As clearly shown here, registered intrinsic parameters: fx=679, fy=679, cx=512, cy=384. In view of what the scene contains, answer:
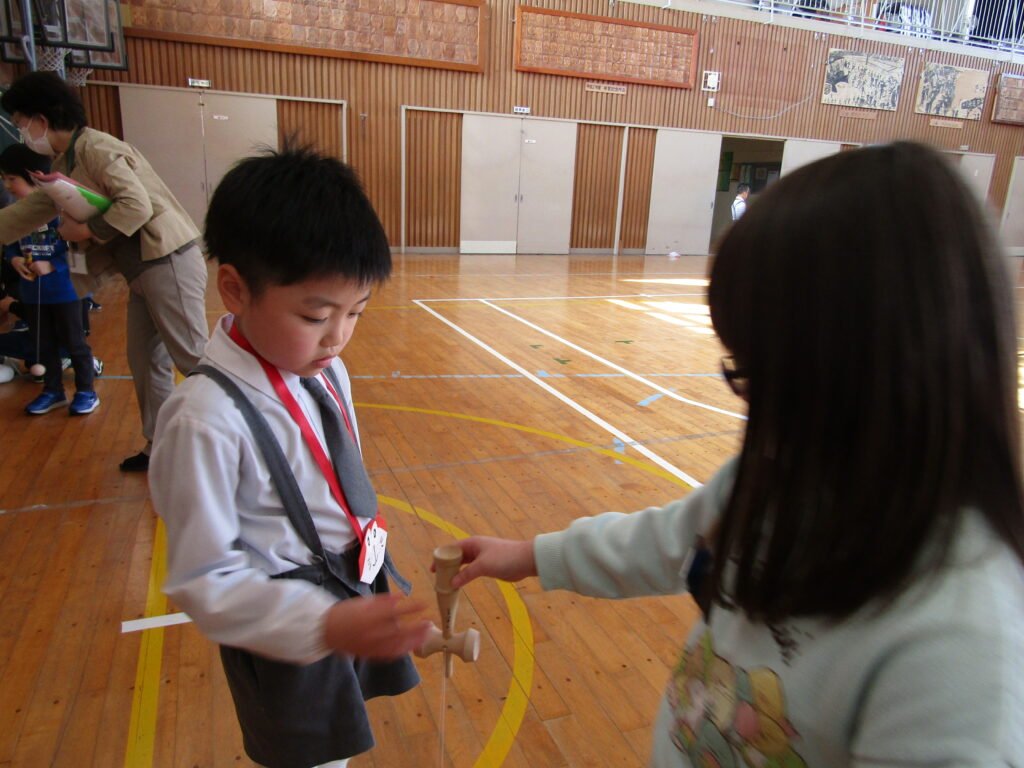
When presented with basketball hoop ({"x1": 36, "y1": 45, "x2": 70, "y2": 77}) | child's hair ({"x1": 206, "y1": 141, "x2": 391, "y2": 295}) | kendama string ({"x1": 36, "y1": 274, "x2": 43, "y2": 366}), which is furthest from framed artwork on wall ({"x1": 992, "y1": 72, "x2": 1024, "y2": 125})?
child's hair ({"x1": 206, "y1": 141, "x2": 391, "y2": 295})

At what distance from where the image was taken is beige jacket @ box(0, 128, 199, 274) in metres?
2.74

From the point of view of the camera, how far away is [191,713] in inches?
71.9

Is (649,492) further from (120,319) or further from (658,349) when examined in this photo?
(120,319)

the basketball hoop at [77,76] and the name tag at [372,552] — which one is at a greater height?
the basketball hoop at [77,76]

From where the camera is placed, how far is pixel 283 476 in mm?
1021

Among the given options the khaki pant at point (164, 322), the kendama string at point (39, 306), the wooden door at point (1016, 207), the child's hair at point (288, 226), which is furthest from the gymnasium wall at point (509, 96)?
the child's hair at point (288, 226)

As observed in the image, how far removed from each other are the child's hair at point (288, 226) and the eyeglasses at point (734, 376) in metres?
0.61

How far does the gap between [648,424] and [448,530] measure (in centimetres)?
188

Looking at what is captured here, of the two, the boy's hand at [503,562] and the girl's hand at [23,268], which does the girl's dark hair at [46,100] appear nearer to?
the girl's hand at [23,268]

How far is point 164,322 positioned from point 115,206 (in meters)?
0.49

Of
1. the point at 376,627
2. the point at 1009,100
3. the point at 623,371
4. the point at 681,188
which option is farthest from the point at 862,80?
the point at 376,627

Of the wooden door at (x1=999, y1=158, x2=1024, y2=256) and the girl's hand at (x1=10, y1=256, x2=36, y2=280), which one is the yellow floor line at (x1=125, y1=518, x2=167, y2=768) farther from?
the wooden door at (x1=999, y1=158, x2=1024, y2=256)

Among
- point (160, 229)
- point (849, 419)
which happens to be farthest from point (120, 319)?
point (849, 419)

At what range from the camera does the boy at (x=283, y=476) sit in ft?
3.04
